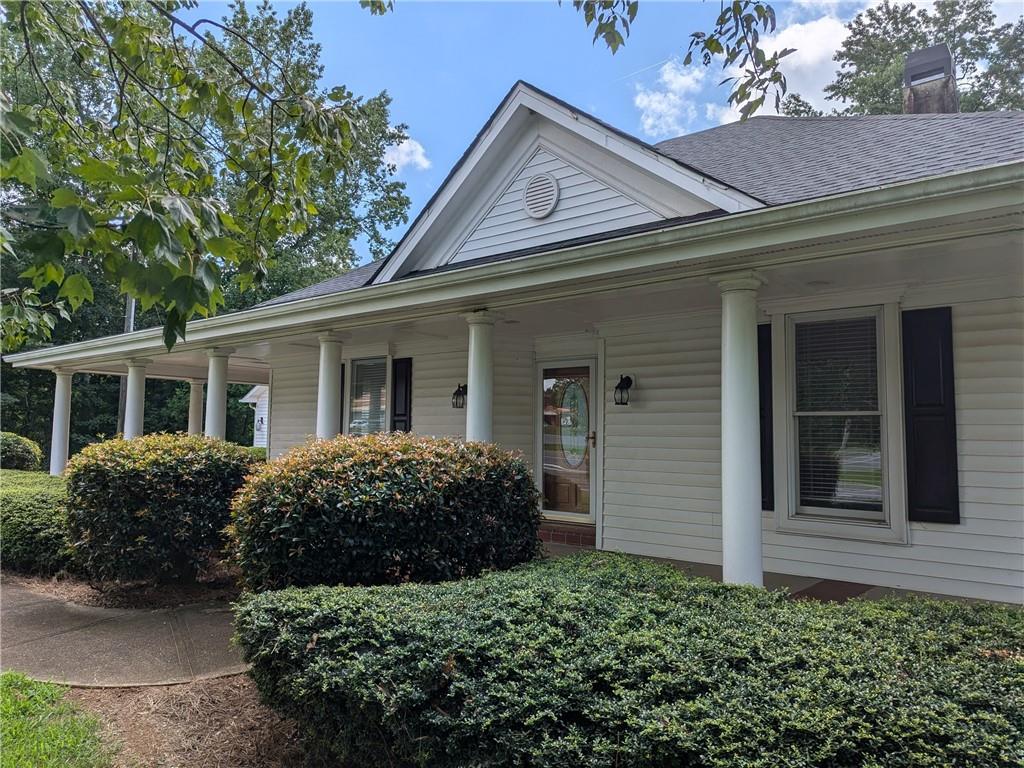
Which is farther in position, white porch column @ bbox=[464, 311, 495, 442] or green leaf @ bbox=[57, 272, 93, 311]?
white porch column @ bbox=[464, 311, 495, 442]

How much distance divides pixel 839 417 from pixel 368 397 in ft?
21.9

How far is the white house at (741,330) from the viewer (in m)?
A: 4.40

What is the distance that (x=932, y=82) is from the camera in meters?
8.77

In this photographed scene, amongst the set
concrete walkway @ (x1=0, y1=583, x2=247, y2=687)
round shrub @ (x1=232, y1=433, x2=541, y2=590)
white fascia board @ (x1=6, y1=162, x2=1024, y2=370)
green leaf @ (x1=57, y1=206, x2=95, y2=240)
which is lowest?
concrete walkway @ (x1=0, y1=583, x2=247, y2=687)

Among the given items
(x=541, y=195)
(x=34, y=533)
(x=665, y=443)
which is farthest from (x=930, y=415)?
(x=34, y=533)

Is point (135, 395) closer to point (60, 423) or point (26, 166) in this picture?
point (60, 423)

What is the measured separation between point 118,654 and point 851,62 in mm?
28743

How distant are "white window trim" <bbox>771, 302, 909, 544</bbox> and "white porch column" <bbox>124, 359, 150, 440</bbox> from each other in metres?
10.6

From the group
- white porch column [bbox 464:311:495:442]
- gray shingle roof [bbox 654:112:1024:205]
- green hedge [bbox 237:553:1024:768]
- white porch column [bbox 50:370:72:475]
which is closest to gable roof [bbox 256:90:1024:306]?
gray shingle roof [bbox 654:112:1024:205]

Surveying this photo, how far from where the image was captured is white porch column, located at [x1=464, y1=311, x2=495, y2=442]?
A: 6.36 m

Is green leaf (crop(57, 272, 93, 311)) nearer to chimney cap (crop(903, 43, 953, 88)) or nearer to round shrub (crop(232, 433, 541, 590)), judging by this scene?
round shrub (crop(232, 433, 541, 590))

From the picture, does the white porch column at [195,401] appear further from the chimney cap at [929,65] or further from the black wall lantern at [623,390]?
the chimney cap at [929,65]

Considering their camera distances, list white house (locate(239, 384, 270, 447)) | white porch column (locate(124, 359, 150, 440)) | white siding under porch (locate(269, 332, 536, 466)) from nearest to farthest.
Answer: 1. white siding under porch (locate(269, 332, 536, 466))
2. white porch column (locate(124, 359, 150, 440))
3. white house (locate(239, 384, 270, 447))

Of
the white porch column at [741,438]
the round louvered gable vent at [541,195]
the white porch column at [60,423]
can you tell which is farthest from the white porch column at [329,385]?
the white porch column at [60,423]
